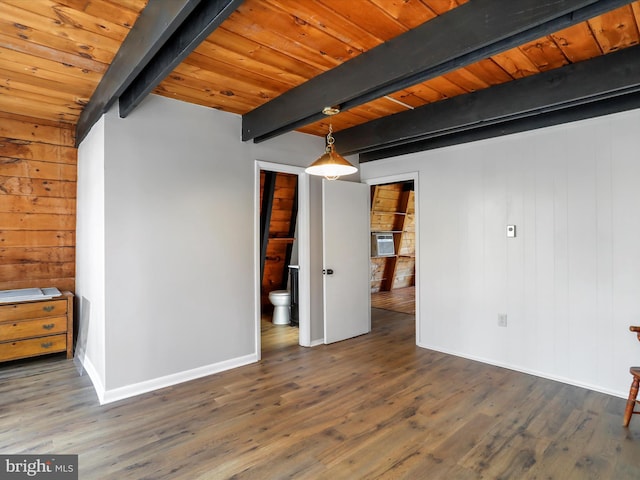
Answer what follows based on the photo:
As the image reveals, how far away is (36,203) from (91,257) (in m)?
1.23

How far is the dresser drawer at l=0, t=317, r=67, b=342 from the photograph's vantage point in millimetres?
3398

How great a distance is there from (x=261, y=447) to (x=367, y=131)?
121 inches

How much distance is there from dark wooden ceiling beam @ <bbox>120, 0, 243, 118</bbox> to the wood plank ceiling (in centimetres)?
20

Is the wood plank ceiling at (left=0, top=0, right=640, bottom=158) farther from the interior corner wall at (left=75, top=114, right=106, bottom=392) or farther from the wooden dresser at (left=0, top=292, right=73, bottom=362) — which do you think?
the wooden dresser at (left=0, top=292, right=73, bottom=362)

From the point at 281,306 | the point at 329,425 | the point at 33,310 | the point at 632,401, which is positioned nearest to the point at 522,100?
the point at 632,401

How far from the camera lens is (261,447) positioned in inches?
89.8

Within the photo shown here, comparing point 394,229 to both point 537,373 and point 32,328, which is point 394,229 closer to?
point 537,373

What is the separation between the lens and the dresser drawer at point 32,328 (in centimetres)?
340

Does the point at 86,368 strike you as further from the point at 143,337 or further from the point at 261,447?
the point at 261,447

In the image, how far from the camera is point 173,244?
3227 millimetres

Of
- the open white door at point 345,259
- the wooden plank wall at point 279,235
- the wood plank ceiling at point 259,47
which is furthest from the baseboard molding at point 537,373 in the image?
the wooden plank wall at point 279,235

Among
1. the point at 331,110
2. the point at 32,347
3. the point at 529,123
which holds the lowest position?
the point at 32,347

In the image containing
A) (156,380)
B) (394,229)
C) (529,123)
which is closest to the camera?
(156,380)

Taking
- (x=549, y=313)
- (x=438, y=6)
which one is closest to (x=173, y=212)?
(x=438, y=6)
